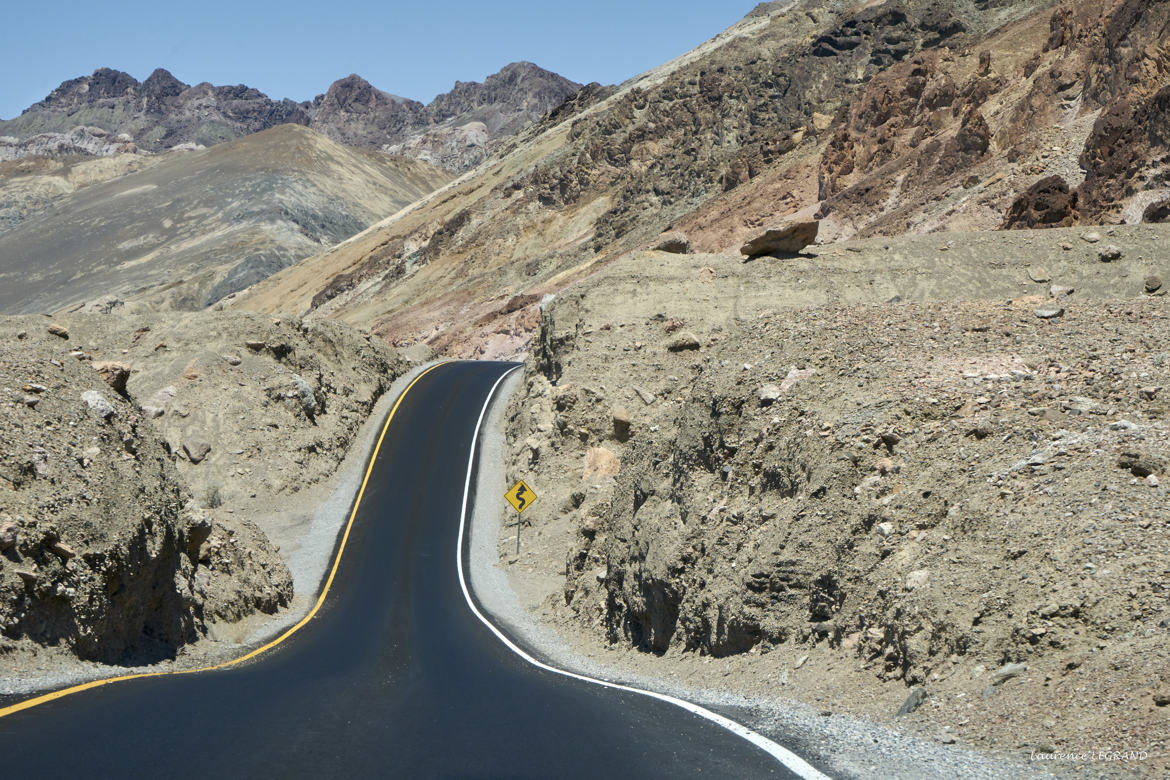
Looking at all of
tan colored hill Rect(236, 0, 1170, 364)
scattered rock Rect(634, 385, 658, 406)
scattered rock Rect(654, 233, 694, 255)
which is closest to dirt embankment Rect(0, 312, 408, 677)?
scattered rock Rect(634, 385, 658, 406)

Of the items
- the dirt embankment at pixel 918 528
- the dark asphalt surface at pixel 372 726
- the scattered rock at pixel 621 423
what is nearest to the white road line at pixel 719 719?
the dark asphalt surface at pixel 372 726

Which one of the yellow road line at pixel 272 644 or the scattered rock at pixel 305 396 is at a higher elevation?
the scattered rock at pixel 305 396

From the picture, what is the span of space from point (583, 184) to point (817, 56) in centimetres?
2469

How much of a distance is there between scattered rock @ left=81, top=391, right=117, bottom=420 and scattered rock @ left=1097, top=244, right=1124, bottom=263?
97.1 ft

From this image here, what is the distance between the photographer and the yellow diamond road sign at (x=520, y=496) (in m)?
27.6

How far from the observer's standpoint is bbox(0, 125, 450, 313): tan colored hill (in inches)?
4811

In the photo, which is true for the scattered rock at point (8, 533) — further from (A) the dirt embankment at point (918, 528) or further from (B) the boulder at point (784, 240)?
(B) the boulder at point (784, 240)

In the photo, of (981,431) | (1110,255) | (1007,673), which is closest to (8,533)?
(1007,673)

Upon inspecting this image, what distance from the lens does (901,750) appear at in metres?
7.54

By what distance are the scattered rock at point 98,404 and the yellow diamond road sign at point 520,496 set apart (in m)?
13.2

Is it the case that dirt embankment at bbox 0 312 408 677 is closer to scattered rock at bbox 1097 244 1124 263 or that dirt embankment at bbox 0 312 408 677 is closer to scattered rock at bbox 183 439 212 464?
scattered rock at bbox 183 439 212 464

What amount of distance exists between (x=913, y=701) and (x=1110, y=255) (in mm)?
27762

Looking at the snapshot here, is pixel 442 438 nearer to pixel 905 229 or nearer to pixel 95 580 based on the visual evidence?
pixel 905 229

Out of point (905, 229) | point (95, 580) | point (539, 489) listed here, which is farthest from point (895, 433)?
point (905, 229)
